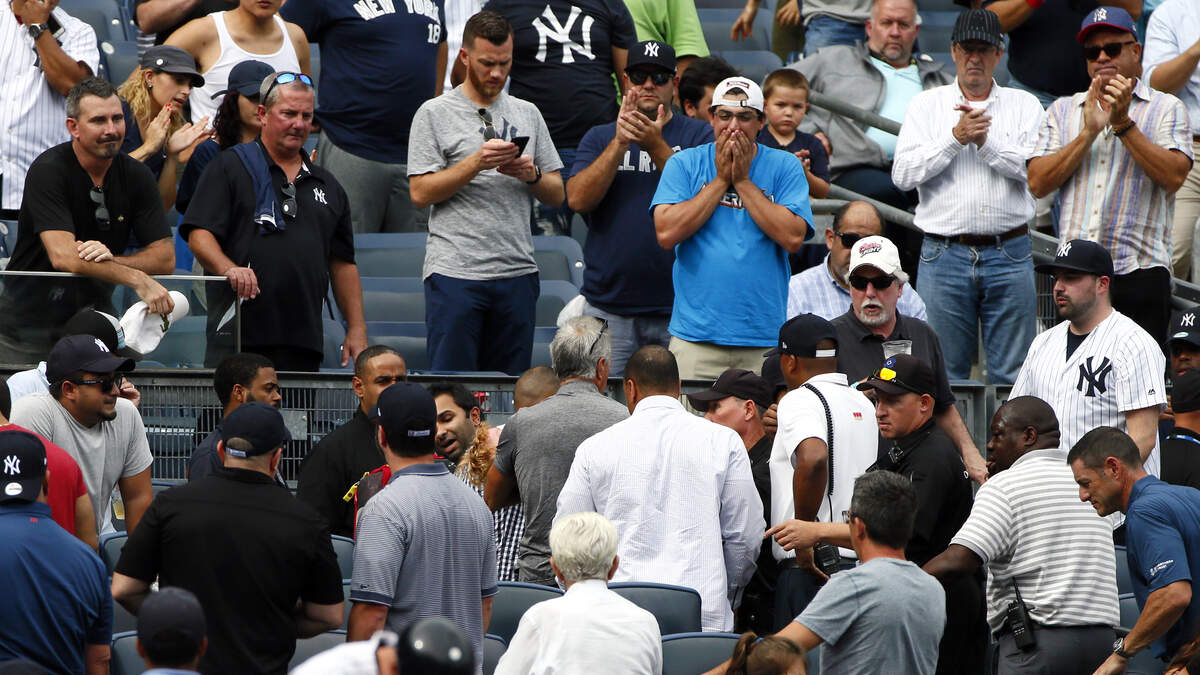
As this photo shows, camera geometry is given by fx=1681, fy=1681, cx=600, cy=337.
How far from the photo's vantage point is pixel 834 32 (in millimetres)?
11180

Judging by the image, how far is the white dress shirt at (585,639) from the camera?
5.02 m

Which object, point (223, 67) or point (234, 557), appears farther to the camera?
point (223, 67)

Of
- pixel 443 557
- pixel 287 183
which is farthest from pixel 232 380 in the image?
pixel 443 557

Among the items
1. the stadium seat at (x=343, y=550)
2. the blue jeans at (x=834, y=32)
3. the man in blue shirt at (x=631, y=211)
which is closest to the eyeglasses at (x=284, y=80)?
the man in blue shirt at (x=631, y=211)

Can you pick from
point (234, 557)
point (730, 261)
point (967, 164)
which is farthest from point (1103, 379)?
point (234, 557)

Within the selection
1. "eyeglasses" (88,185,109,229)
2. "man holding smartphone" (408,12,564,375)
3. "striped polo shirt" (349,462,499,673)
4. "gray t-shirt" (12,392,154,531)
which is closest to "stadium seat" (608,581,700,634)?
"striped polo shirt" (349,462,499,673)

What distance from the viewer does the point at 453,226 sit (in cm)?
848

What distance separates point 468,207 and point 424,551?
10.8 feet

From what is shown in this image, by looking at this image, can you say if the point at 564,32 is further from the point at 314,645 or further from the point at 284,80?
the point at 314,645

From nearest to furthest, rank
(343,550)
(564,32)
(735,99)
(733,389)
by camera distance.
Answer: (343,550) < (733,389) < (735,99) < (564,32)

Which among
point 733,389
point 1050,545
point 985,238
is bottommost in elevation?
point 1050,545

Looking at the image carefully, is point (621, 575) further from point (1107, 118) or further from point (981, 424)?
point (1107, 118)

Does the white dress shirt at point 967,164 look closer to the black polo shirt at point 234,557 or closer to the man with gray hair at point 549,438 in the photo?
the man with gray hair at point 549,438

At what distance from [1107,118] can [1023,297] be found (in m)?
1.02
